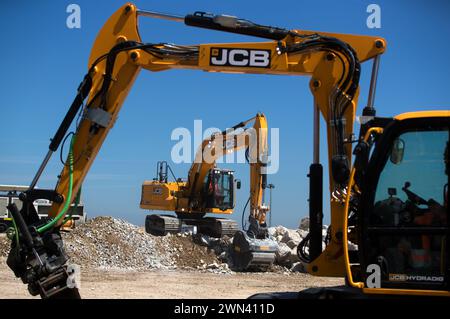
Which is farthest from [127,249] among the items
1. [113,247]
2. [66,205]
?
[66,205]

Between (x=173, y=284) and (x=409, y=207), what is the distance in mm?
9585

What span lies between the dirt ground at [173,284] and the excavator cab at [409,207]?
7.11m

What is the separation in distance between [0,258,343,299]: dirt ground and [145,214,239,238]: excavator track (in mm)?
4892

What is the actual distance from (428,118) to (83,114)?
13.7ft

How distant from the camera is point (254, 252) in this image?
1775 centimetres

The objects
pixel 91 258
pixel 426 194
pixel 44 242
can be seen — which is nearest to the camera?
pixel 426 194

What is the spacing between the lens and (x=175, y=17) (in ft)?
25.6

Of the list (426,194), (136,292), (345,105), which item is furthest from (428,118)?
(136,292)

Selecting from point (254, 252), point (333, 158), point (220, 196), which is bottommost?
point (254, 252)

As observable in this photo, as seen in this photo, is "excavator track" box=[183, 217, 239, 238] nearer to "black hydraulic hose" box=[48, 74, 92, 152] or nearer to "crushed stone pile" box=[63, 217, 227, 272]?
"crushed stone pile" box=[63, 217, 227, 272]

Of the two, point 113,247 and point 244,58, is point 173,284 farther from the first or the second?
point 244,58

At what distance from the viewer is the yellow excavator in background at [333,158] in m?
5.66

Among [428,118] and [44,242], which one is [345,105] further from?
[44,242]

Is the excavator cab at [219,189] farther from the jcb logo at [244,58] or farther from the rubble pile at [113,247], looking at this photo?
the jcb logo at [244,58]
